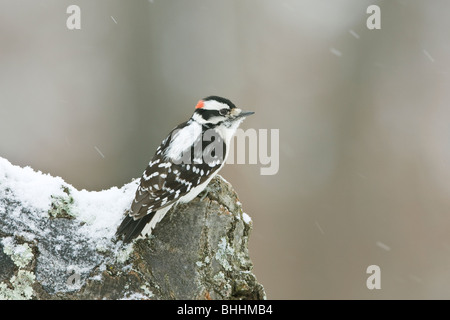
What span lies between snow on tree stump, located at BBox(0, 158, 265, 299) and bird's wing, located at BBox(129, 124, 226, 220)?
14cm

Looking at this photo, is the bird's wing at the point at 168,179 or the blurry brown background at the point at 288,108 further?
the blurry brown background at the point at 288,108

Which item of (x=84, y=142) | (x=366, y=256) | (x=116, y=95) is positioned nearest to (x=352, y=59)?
(x=366, y=256)

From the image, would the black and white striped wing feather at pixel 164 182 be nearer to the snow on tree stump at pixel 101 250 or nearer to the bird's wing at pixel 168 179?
the bird's wing at pixel 168 179

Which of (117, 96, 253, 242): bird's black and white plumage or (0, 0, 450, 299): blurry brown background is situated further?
(0, 0, 450, 299): blurry brown background

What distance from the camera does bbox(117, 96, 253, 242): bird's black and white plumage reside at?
3.26 meters

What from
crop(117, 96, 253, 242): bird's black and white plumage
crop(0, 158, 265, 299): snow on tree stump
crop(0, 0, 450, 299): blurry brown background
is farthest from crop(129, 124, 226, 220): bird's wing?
crop(0, 0, 450, 299): blurry brown background

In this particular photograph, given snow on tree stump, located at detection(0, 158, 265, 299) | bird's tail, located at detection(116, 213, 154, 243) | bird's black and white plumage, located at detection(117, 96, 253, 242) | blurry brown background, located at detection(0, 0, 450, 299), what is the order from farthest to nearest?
blurry brown background, located at detection(0, 0, 450, 299) → bird's black and white plumage, located at detection(117, 96, 253, 242) → bird's tail, located at detection(116, 213, 154, 243) → snow on tree stump, located at detection(0, 158, 265, 299)

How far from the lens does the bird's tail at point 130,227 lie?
313 centimetres

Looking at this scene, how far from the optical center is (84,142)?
8.40 meters

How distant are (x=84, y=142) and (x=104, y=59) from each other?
1381 mm

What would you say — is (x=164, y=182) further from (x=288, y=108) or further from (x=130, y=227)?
(x=288, y=108)

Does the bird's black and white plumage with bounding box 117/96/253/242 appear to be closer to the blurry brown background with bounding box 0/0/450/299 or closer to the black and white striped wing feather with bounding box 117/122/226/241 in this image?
the black and white striped wing feather with bounding box 117/122/226/241

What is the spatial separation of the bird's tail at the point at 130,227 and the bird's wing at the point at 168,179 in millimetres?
29

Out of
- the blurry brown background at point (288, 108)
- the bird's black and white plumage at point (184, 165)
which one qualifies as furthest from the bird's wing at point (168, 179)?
the blurry brown background at point (288, 108)
